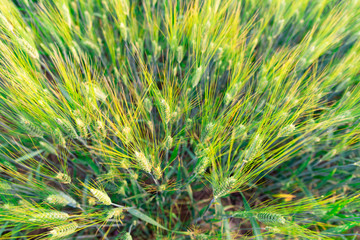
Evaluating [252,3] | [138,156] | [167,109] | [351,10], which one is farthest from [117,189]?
[351,10]

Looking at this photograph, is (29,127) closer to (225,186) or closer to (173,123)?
(173,123)

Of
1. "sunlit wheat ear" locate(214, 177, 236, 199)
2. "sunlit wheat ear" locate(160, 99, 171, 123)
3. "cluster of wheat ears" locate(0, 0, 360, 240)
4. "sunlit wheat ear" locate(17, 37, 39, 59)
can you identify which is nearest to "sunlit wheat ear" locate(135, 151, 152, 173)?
"cluster of wheat ears" locate(0, 0, 360, 240)

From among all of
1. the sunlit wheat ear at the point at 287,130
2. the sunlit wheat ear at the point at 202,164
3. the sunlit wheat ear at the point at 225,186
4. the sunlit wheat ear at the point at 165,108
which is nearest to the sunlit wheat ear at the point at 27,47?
the sunlit wheat ear at the point at 165,108

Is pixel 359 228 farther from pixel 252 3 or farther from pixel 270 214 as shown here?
pixel 252 3

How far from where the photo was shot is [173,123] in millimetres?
1206

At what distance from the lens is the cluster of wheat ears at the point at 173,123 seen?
93 centimetres

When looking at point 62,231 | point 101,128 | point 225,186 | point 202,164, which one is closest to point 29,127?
point 101,128

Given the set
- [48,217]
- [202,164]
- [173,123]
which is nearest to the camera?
[48,217]

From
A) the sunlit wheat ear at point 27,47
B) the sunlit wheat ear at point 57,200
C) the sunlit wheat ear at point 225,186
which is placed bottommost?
the sunlit wheat ear at point 225,186

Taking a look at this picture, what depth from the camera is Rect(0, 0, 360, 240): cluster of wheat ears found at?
93cm

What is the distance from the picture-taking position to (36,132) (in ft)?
3.30

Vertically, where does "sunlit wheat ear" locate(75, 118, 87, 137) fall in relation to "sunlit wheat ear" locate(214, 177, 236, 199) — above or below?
above

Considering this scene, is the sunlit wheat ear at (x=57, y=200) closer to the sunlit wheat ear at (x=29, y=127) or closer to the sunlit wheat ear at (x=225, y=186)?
the sunlit wheat ear at (x=29, y=127)

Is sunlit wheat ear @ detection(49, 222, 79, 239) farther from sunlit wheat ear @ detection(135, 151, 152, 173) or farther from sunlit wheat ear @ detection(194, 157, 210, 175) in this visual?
sunlit wheat ear @ detection(194, 157, 210, 175)
